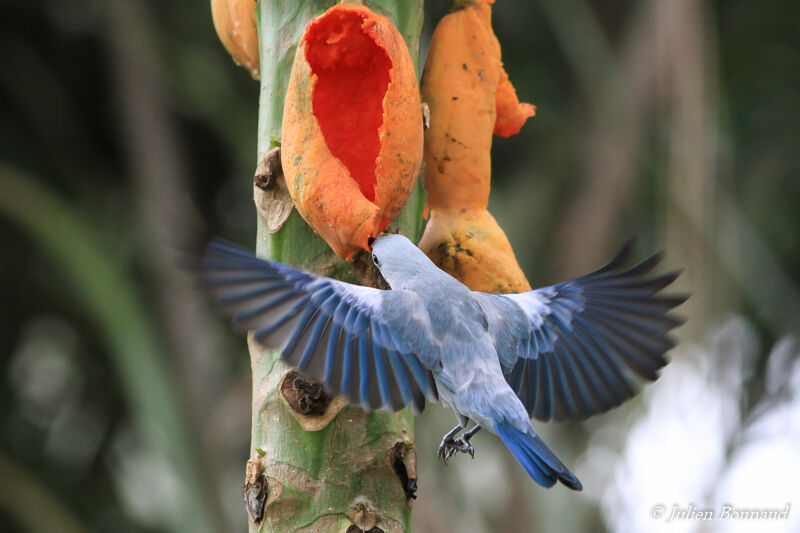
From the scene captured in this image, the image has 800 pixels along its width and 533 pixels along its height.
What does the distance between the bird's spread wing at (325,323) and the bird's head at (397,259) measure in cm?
8

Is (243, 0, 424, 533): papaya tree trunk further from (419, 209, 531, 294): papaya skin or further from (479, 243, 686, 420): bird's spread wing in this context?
(479, 243, 686, 420): bird's spread wing

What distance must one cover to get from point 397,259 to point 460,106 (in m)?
0.58

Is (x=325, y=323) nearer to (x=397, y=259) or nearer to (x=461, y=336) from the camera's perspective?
(x=397, y=259)

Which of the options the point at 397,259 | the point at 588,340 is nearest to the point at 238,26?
the point at 397,259

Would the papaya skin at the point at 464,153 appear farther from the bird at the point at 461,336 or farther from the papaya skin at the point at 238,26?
the papaya skin at the point at 238,26

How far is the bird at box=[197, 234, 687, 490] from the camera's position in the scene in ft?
7.54

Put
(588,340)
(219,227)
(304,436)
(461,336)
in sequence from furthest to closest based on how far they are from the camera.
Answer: (219,227)
(588,340)
(461,336)
(304,436)

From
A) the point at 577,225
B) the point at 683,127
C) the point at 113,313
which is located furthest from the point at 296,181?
the point at 577,225

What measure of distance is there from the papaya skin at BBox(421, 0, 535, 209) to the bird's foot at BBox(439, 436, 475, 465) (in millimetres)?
753

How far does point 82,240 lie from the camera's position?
20.3 ft

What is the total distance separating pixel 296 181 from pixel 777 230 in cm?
683

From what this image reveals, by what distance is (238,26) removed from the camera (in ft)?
8.72

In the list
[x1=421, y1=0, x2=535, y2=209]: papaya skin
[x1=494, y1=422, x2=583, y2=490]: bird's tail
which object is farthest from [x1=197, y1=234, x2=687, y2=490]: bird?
[x1=421, y1=0, x2=535, y2=209]: papaya skin

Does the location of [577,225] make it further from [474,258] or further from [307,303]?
[307,303]
